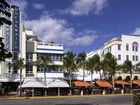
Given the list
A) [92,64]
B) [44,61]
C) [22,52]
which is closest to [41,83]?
[44,61]

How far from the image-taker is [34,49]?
71.7m

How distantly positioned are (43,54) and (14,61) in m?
7.59

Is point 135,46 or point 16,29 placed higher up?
point 16,29

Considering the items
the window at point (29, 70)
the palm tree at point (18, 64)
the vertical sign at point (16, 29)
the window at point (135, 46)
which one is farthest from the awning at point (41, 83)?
the window at point (135, 46)

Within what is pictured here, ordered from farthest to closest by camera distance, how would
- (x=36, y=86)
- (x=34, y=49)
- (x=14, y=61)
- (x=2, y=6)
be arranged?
(x=34, y=49), (x=14, y=61), (x=36, y=86), (x=2, y=6)

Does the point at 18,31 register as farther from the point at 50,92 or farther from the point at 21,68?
the point at 50,92

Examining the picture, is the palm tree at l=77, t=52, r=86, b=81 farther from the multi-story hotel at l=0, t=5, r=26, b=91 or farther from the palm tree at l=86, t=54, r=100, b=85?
the multi-story hotel at l=0, t=5, r=26, b=91

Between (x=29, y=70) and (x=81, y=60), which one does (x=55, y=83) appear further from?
(x=81, y=60)

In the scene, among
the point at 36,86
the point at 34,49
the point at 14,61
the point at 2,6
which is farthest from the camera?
the point at 34,49

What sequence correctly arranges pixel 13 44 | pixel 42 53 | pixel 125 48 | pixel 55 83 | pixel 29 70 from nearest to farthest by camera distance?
1. pixel 55 83
2. pixel 13 44
3. pixel 29 70
4. pixel 42 53
5. pixel 125 48

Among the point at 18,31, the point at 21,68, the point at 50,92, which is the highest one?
the point at 18,31

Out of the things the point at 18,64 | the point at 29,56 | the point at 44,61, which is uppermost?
the point at 29,56

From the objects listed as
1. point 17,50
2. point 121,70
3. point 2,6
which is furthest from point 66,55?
point 2,6

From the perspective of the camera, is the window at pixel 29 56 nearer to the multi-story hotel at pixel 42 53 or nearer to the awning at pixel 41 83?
the multi-story hotel at pixel 42 53
